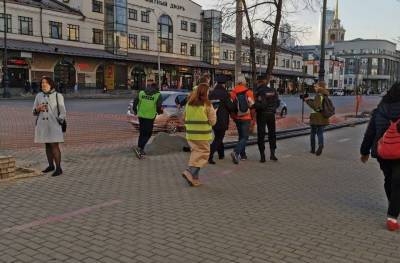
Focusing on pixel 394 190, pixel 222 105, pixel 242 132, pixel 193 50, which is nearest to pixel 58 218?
pixel 394 190

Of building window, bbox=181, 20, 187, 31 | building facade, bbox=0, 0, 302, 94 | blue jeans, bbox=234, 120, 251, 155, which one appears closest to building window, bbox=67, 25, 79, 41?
building facade, bbox=0, 0, 302, 94

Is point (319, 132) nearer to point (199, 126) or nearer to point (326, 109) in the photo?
point (326, 109)

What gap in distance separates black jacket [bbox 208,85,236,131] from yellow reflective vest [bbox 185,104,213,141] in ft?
5.64

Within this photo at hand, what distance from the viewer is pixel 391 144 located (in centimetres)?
541

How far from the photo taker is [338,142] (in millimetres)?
14367

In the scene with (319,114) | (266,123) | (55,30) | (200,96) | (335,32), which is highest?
(335,32)

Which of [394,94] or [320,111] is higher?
[394,94]

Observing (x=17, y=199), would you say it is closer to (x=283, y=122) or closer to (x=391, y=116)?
(x=391, y=116)

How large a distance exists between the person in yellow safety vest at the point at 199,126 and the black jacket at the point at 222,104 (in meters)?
1.67

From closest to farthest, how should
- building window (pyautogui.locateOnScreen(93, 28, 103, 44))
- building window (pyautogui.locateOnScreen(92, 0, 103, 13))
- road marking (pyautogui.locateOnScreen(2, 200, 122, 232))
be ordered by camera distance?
1. road marking (pyautogui.locateOnScreen(2, 200, 122, 232))
2. building window (pyautogui.locateOnScreen(92, 0, 103, 13))
3. building window (pyautogui.locateOnScreen(93, 28, 103, 44))

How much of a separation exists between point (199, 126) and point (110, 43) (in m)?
51.4

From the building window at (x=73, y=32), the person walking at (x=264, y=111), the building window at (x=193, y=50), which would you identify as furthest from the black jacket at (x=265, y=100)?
the building window at (x=193, y=50)

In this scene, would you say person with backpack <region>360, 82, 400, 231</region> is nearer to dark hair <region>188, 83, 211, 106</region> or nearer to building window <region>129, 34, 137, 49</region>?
dark hair <region>188, 83, 211, 106</region>

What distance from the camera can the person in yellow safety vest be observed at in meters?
7.58
